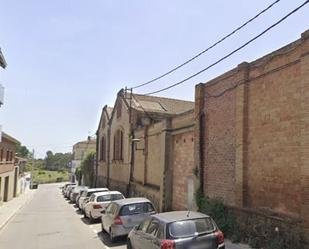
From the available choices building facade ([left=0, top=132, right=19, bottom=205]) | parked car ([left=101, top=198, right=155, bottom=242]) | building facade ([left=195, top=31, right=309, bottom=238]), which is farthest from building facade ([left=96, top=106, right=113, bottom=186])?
building facade ([left=195, top=31, right=309, bottom=238])

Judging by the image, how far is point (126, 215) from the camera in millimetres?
15227

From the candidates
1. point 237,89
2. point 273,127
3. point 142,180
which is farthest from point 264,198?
point 142,180

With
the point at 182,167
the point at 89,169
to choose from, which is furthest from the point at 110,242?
the point at 89,169

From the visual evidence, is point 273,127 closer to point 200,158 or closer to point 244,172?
point 244,172

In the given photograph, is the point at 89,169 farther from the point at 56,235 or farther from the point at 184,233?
the point at 184,233

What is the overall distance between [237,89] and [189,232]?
649 centimetres

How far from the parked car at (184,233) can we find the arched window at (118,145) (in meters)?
25.4

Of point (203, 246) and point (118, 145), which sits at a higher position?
point (118, 145)

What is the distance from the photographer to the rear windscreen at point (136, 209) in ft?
50.3

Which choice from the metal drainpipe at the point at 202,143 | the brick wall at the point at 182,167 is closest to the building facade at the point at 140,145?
the brick wall at the point at 182,167

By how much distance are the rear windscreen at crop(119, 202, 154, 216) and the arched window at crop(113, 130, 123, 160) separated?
19737 mm

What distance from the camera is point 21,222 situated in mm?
24344

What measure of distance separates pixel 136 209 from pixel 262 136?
5.52m

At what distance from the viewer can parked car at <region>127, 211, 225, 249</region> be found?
9.31 meters
